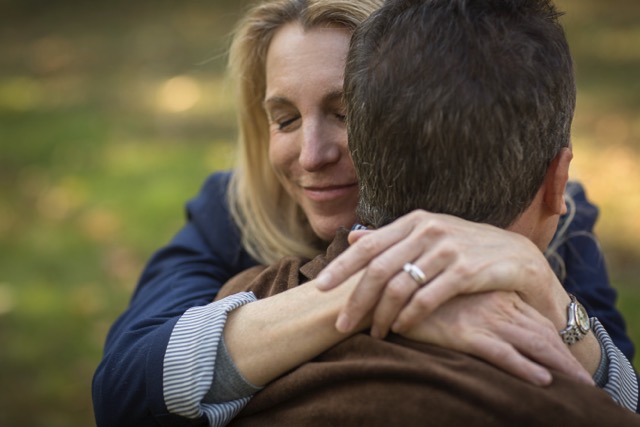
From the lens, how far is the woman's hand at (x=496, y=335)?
1.76 meters

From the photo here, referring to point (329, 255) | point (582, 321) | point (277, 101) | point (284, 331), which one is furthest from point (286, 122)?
point (582, 321)

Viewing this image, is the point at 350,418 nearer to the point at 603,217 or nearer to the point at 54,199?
the point at 603,217

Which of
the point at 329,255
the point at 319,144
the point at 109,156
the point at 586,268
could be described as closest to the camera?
the point at 329,255

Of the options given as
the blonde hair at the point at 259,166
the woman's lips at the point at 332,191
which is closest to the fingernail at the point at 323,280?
the woman's lips at the point at 332,191

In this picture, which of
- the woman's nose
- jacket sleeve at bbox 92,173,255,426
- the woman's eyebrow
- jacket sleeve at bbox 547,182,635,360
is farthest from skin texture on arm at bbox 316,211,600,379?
jacket sleeve at bbox 547,182,635,360

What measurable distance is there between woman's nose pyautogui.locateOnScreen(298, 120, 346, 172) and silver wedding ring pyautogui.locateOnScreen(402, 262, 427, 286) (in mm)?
933

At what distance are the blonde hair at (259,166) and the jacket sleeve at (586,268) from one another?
909 millimetres

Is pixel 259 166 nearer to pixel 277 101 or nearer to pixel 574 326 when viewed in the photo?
pixel 277 101

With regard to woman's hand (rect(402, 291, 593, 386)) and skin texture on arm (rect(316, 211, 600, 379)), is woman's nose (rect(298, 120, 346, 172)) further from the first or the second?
woman's hand (rect(402, 291, 593, 386))

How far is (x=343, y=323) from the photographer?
184 cm

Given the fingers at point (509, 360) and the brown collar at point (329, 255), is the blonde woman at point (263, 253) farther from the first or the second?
the brown collar at point (329, 255)

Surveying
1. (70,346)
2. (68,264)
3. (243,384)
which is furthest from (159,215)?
(243,384)

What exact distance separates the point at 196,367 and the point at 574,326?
3.07ft

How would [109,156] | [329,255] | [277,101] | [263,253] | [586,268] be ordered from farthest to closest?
[109,156] < [263,253] < [586,268] < [277,101] < [329,255]
